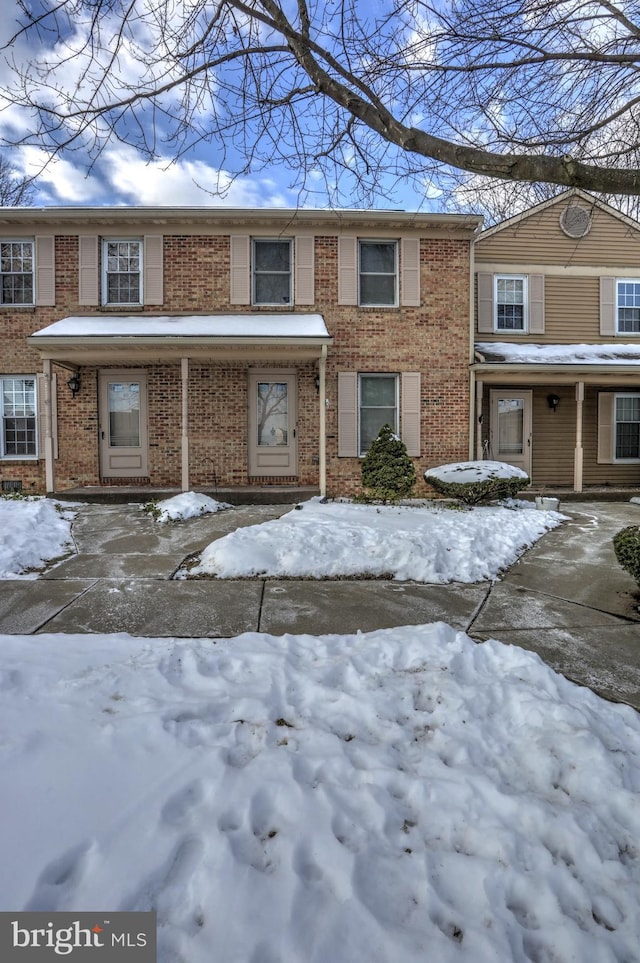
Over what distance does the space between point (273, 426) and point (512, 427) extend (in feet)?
18.6

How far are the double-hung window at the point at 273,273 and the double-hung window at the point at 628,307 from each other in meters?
7.90

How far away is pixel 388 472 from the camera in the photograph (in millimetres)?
8469

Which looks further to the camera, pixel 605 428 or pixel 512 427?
pixel 605 428

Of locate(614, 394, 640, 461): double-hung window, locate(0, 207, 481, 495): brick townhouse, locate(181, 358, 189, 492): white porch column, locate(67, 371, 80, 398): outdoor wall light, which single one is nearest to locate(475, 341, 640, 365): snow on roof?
locate(0, 207, 481, 495): brick townhouse

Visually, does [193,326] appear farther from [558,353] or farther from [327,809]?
[327,809]

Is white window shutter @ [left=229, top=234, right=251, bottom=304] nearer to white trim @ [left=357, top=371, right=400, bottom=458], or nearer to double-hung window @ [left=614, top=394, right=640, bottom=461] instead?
white trim @ [left=357, top=371, right=400, bottom=458]

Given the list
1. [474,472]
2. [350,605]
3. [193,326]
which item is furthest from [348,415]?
[350,605]

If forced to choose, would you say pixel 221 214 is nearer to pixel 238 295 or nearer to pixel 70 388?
pixel 238 295

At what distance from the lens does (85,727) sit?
89.0 inches

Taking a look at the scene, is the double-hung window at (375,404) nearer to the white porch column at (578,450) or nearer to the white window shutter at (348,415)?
the white window shutter at (348,415)

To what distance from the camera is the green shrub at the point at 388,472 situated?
27.8 feet

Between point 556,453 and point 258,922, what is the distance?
1223 cm

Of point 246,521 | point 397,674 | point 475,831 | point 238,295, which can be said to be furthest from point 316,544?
point 238,295

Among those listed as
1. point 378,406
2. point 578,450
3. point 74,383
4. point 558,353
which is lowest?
point 578,450
